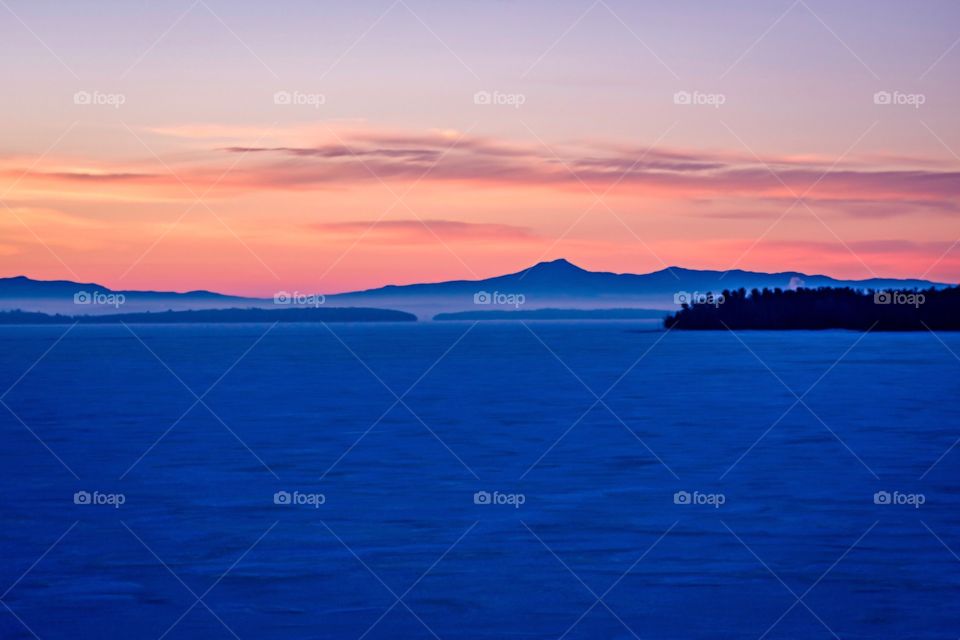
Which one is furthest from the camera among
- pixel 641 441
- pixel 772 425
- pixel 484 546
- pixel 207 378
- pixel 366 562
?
pixel 207 378

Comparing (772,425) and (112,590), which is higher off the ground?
(772,425)

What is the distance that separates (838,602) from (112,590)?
25.1ft

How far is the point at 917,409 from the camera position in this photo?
3359 cm

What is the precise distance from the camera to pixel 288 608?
11.9 m

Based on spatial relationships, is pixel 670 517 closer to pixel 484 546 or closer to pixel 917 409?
pixel 484 546

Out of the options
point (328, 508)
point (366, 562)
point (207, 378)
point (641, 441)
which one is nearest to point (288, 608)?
point (366, 562)

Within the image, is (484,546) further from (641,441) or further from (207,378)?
(207,378)

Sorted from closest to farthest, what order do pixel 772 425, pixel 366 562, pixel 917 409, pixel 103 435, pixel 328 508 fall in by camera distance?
pixel 366 562 → pixel 328 508 → pixel 103 435 → pixel 772 425 → pixel 917 409

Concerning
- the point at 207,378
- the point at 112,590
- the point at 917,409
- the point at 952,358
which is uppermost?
the point at 952,358

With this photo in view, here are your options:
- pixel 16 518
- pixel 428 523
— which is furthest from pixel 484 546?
pixel 16 518

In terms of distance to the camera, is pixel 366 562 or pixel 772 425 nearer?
pixel 366 562

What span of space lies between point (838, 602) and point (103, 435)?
66.0 ft

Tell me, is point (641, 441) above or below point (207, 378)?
below

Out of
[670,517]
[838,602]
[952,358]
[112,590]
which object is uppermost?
[952,358]
